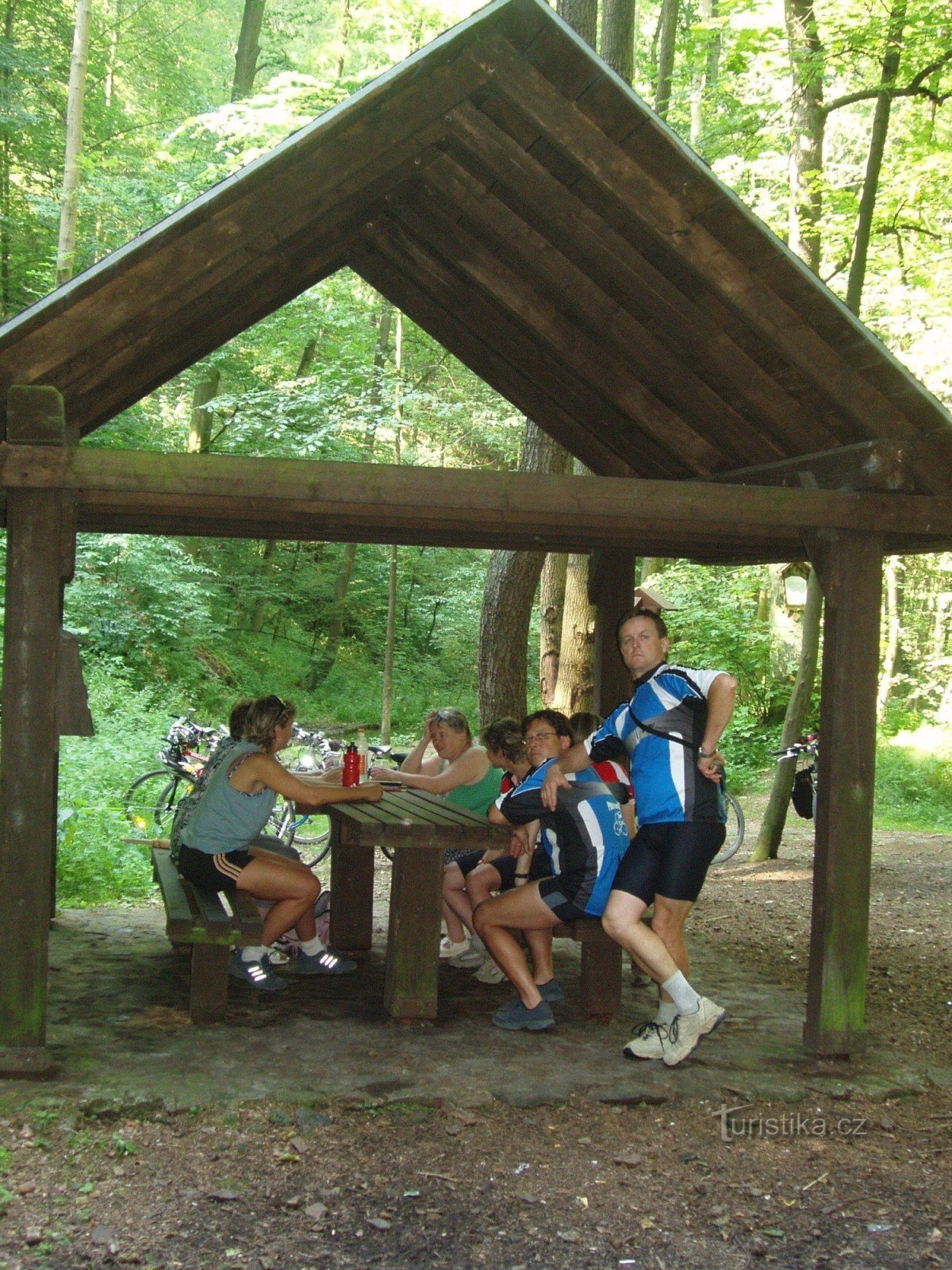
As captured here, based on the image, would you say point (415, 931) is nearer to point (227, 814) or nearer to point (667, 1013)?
point (227, 814)

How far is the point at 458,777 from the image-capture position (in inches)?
253

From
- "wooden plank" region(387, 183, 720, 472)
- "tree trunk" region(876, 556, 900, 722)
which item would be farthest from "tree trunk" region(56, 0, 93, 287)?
"tree trunk" region(876, 556, 900, 722)

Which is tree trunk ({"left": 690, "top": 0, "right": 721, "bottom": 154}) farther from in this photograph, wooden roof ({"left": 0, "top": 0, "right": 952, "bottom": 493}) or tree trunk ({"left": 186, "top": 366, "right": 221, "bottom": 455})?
wooden roof ({"left": 0, "top": 0, "right": 952, "bottom": 493})

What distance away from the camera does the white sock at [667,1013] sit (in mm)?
4883

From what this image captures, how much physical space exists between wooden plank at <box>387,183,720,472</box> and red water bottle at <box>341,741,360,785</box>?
7.42 feet

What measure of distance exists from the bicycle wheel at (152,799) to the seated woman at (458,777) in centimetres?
476

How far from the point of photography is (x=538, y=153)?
4969mm

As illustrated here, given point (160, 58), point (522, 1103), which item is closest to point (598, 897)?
point (522, 1103)

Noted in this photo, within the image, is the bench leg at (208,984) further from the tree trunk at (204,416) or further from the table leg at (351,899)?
the tree trunk at (204,416)

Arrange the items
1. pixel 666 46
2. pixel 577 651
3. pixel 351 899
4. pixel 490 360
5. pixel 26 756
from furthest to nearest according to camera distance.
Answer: pixel 666 46, pixel 577 651, pixel 490 360, pixel 351 899, pixel 26 756

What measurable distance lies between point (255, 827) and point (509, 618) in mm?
4808

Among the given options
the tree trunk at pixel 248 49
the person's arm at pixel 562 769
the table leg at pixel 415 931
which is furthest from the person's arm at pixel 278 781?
the tree trunk at pixel 248 49

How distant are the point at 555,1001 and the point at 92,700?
11039 millimetres

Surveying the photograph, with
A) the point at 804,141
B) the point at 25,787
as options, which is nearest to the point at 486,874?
the point at 25,787
